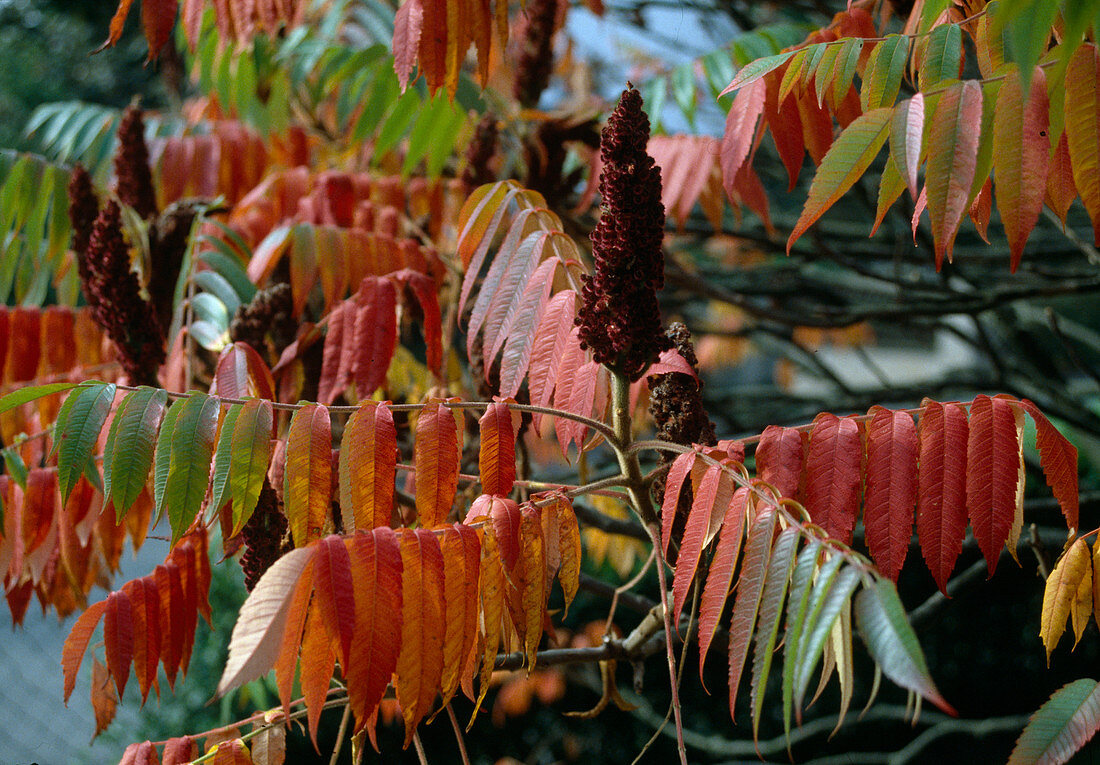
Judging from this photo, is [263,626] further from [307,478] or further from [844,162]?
[844,162]

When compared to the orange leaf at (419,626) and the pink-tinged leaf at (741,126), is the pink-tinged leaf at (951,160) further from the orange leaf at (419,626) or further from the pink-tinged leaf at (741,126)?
the orange leaf at (419,626)

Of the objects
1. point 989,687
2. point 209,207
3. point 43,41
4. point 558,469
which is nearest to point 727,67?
point 209,207

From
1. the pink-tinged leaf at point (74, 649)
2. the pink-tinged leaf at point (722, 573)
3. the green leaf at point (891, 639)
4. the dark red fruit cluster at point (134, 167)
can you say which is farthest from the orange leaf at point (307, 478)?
the dark red fruit cluster at point (134, 167)

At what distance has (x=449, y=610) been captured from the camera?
1.31 meters

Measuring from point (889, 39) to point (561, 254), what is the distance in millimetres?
757

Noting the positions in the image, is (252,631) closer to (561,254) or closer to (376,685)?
(376,685)

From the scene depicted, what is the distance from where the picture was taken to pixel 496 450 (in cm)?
149

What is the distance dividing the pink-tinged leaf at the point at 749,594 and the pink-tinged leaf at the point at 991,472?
41 centimetres

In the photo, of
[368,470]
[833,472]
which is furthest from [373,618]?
[833,472]

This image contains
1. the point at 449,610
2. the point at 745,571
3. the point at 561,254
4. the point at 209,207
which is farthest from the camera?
the point at 209,207

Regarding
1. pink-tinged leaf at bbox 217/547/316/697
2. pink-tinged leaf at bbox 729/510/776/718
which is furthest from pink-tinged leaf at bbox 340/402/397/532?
pink-tinged leaf at bbox 729/510/776/718

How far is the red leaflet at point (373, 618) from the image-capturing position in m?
1.18

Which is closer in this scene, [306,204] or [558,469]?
[306,204]

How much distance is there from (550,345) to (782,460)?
18.8 inches
